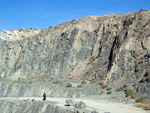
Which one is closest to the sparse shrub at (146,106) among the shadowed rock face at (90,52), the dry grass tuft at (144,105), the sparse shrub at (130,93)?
the dry grass tuft at (144,105)

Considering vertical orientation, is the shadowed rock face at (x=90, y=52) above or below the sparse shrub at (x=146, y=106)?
above

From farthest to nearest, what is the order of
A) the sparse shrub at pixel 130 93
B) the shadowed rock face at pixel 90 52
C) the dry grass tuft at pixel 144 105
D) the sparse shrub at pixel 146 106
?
the shadowed rock face at pixel 90 52 < the sparse shrub at pixel 130 93 < the dry grass tuft at pixel 144 105 < the sparse shrub at pixel 146 106

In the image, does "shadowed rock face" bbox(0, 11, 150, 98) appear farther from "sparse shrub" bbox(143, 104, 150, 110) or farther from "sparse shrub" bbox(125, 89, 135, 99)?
"sparse shrub" bbox(143, 104, 150, 110)

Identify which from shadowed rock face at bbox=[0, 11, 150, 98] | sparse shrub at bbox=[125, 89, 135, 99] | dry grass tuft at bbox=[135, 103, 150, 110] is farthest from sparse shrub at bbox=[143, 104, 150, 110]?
sparse shrub at bbox=[125, 89, 135, 99]

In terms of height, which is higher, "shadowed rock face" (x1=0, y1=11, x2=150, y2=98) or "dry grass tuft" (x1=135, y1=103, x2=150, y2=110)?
"shadowed rock face" (x1=0, y1=11, x2=150, y2=98)

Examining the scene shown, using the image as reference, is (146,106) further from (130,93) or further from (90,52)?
(90,52)

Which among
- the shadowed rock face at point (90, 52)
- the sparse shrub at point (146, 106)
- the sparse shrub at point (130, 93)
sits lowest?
the sparse shrub at point (146, 106)

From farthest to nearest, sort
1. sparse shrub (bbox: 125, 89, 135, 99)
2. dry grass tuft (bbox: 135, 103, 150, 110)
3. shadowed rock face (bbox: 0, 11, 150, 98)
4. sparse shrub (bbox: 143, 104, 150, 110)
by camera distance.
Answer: shadowed rock face (bbox: 0, 11, 150, 98), sparse shrub (bbox: 125, 89, 135, 99), dry grass tuft (bbox: 135, 103, 150, 110), sparse shrub (bbox: 143, 104, 150, 110)

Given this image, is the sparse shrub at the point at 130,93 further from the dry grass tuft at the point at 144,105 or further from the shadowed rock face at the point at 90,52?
the dry grass tuft at the point at 144,105

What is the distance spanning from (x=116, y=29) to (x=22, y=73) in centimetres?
2311

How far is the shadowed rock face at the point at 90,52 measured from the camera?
30812 millimetres

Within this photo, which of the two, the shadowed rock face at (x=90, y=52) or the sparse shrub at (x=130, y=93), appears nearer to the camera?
the sparse shrub at (x=130, y=93)

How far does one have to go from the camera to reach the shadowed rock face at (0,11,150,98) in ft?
101

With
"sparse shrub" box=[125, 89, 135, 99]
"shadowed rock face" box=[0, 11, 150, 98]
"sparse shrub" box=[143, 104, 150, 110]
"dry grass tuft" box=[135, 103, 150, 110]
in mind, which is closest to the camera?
"sparse shrub" box=[143, 104, 150, 110]
